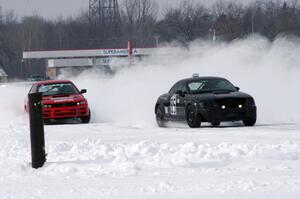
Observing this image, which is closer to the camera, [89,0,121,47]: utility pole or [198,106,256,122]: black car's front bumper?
[198,106,256,122]: black car's front bumper

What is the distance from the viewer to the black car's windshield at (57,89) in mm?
19828

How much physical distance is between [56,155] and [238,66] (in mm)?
19002

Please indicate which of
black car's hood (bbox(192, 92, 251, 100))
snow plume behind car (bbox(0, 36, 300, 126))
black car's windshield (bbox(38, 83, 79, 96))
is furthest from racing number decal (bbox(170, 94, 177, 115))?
black car's windshield (bbox(38, 83, 79, 96))

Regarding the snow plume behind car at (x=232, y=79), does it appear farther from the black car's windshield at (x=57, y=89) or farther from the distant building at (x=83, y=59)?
the distant building at (x=83, y=59)

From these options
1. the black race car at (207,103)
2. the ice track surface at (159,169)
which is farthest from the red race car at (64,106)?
the ice track surface at (159,169)

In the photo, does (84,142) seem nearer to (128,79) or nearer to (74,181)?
(74,181)

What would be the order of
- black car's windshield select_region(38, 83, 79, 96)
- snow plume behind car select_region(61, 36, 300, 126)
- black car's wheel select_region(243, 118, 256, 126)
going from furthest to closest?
snow plume behind car select_region(61, 36, 300, 126) → black car's windshield select_region(38, 83, 79, 96) → black car's wheel select_region(243, 118, 256, 126)

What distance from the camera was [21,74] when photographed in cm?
11050

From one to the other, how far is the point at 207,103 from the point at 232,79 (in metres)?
12.7

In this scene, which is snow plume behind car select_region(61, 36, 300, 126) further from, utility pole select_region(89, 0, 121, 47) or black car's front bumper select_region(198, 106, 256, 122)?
utility pole select_region(89, 0, 121, 47)

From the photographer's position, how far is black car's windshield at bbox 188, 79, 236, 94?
53.0ft

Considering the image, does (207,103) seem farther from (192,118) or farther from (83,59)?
(83,59)

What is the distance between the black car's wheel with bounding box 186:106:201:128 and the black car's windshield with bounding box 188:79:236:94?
32.0 inches

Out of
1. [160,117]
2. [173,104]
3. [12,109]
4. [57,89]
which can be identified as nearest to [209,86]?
[173,104]
